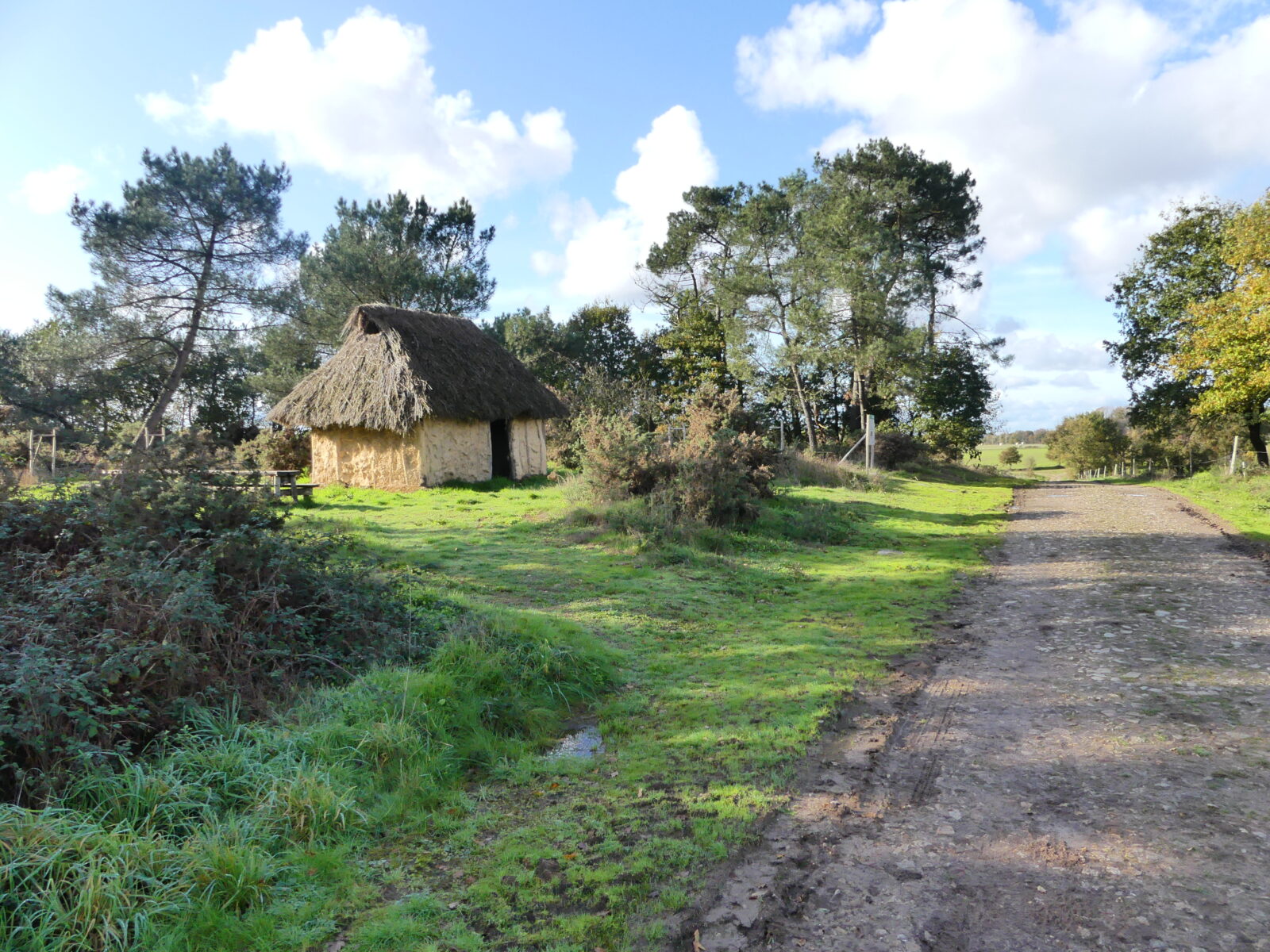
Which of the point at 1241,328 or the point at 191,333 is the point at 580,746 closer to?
the point at 1241,328

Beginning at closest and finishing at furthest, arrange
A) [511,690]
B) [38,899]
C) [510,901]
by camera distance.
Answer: [38,899]
[510,901]
[511,690]

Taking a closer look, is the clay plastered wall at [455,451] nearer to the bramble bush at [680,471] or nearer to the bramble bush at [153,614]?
the bramble bush at [680,471]

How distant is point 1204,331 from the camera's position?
835 inches

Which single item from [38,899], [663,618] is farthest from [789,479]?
[38,899]

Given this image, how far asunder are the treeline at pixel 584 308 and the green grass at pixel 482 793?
716 inches

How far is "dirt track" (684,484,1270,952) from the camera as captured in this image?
118 inches

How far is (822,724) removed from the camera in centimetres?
519

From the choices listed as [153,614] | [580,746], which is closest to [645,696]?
[580,746]

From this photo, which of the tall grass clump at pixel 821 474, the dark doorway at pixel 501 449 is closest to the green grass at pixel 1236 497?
the tall grass clump at pixel 821 474

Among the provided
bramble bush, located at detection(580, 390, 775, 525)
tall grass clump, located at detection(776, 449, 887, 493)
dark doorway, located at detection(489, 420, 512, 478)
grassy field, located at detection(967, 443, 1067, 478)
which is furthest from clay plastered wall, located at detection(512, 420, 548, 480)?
grassy field, located at detection(967, 443, 1067, 478)

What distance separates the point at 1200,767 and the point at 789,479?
1677 centimetres

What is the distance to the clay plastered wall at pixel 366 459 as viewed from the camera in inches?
760

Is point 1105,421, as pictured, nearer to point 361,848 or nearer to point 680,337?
point 680,337

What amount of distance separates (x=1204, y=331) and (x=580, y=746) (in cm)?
2436
